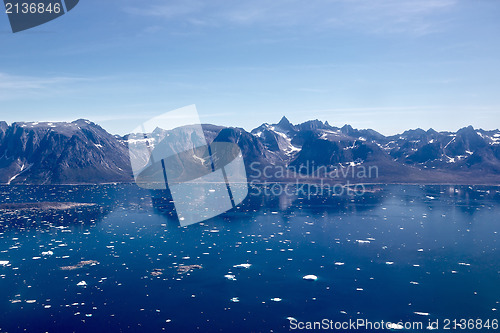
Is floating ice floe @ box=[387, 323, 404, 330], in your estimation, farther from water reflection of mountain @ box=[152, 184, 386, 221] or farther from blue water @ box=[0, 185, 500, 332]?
water reflection of mountain @ box=[152, 184, 386, 221]

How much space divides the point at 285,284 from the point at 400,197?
12799cm

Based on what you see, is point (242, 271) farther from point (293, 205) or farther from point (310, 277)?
point (293, 205)

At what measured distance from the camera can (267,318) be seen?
43281 mm

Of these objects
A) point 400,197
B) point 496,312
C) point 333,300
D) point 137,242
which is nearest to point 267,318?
point 333,300

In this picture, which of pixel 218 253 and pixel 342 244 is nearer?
pixel 218 253

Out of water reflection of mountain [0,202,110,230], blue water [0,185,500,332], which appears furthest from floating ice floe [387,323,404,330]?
water reflection of mountain [0,202,110,230]

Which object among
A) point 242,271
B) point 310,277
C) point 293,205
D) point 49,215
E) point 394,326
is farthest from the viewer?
point 293,205

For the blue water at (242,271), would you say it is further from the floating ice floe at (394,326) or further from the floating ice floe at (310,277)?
the floating ice floe at (394,326)

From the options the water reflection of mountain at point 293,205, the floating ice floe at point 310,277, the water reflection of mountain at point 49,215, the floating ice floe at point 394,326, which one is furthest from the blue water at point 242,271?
the water reflection of mountain at point 293,205

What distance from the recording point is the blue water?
144ft

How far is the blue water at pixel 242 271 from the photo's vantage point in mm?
44000

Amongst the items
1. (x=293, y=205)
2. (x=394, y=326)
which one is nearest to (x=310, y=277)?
(x=394, y=326)

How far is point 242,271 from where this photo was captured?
60.6 meters

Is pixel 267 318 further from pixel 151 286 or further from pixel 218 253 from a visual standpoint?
pixel 218 253
